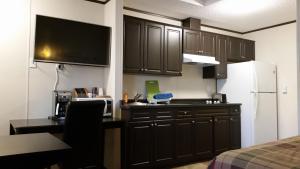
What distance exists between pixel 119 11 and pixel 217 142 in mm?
2661

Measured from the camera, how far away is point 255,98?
4.32 metres

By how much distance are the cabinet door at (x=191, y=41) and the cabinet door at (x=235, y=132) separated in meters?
1.41

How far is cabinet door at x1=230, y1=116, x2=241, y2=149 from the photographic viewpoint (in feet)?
14.1

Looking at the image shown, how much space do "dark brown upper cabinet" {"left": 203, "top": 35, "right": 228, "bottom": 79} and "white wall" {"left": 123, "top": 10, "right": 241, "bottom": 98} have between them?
214mm

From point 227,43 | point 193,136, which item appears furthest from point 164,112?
point 227,43

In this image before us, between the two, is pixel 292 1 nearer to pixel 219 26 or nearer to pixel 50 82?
pixel 219 26

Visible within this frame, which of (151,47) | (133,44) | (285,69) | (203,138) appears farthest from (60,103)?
(285,69)

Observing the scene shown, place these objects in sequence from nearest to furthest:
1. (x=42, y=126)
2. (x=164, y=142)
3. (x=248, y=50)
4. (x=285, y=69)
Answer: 1. (x=42, y=126)
2. (x=164, y=142)
3. (x=285, y=69)
4. (x=248, y=50)

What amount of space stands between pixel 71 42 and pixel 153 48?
1.29 meters

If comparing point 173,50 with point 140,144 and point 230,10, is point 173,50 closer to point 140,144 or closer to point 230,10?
point 230,10

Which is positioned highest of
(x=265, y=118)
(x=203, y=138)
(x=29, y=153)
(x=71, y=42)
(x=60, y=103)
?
(x=71, y=42)

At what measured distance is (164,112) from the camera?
3.52 meters

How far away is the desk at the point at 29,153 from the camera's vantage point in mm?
1056

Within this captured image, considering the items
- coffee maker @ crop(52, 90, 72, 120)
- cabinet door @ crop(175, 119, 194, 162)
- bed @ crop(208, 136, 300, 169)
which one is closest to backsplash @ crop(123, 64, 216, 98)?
cabinet door @ crop(175, 119, 194, 162)
